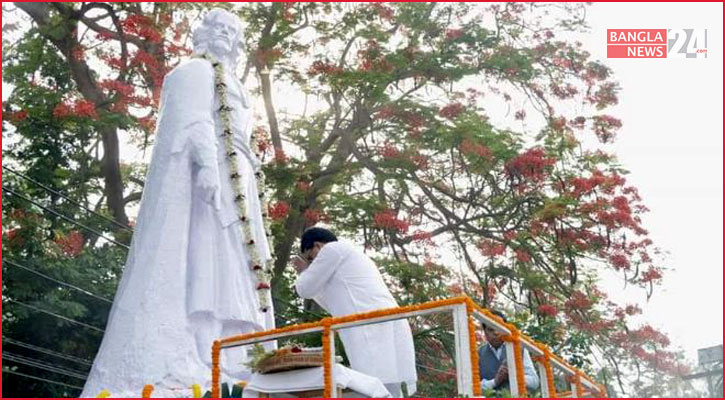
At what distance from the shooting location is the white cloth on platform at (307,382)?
4.97 metres

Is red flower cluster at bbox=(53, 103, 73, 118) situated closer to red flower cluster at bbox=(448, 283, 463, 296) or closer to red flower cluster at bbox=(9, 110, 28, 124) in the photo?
red flower cluster at bbox=(9, 110, 28, 124)

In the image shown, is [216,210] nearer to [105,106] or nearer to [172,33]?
[105,106]

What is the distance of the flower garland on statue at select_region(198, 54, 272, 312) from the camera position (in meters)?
6.91

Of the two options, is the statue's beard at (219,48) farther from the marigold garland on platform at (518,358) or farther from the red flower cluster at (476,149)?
the red flower cluster at (476,149)

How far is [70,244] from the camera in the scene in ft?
34.3

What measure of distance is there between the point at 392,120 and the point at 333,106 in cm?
96

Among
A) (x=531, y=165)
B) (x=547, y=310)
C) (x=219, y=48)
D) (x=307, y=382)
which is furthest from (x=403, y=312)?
(x=531, y=165)

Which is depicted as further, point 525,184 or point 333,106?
point 333,106

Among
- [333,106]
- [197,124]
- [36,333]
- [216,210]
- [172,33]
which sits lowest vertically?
[36,333]

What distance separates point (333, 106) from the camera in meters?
13.3

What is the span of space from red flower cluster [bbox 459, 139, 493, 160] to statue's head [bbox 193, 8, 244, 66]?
4990mm

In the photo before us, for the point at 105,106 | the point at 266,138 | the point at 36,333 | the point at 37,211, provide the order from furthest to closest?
the point at 266,138, the point at 105,106, the point at 37,211, the point at 36,333

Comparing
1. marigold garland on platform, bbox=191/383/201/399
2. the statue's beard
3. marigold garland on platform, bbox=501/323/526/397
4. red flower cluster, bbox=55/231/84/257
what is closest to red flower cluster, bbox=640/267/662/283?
the statue's beard

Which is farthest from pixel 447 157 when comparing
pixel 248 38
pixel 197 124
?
pixel 197 124
